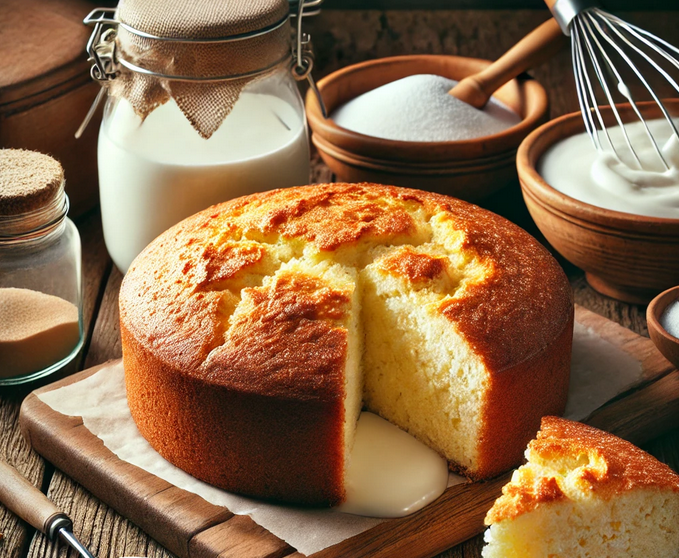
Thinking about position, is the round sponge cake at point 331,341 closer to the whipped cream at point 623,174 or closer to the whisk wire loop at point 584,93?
the whipped cream at point 623,174

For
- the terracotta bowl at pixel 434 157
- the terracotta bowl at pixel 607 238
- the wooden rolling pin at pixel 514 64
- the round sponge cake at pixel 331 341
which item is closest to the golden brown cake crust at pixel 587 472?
the round sponge cake at pixel 331 341

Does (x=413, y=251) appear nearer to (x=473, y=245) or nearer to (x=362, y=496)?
(x=473, y=245)

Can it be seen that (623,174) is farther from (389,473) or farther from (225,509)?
(225,509)

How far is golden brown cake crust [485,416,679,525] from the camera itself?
137 centimetres

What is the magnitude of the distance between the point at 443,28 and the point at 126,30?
5.34 ft

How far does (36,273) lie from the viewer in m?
2.01

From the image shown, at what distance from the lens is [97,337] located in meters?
2.19

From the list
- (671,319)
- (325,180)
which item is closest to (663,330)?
(671,319)

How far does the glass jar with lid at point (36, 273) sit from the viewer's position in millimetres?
1851

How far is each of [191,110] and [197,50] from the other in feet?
0.45


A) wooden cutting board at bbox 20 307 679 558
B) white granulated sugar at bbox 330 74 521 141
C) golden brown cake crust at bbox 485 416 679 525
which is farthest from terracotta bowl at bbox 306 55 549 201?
golden brown cake crust at bbox 485 416 679 525

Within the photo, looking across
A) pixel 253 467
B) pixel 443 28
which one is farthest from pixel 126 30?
pixel 443 28

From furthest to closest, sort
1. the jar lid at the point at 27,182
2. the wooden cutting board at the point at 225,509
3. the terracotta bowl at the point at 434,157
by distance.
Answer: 1. the terracotta bowl at the point at 434,157
2. the jar lid at the point at 27,182
3. the wooden cutting board at the point at 225,509

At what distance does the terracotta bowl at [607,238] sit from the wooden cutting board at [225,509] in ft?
0.97
